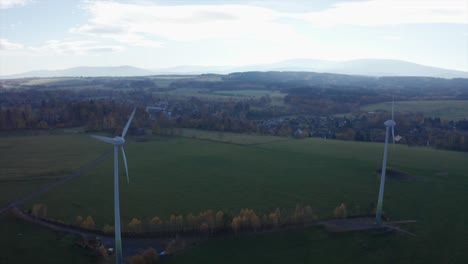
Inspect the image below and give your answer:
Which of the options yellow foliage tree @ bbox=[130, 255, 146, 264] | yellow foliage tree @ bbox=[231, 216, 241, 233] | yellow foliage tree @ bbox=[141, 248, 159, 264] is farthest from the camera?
yellow foliage tree @ bbox=[231, 216, 241, 233]

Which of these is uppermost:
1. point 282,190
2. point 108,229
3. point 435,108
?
point 435,108

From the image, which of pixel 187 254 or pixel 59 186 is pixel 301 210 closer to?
pixel 187 254

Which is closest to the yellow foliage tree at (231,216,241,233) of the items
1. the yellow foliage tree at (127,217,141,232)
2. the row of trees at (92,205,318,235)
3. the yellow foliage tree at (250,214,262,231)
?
the row of trees at (92,205,318,235)

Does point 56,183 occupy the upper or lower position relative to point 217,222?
upper

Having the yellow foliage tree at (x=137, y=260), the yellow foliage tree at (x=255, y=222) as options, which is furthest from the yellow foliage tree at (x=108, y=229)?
the yellow foliage tree at (x=255, y=222)

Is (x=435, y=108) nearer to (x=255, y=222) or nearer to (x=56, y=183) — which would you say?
(x=255, y=222)

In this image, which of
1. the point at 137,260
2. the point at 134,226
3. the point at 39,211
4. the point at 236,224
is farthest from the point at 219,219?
the point at 39,211

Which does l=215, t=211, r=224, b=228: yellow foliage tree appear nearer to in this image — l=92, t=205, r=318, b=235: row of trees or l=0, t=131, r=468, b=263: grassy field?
l=92, t=205, r=318, b=235: row of trees

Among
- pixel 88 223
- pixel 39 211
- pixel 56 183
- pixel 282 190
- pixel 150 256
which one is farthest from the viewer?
pixel 56 183
